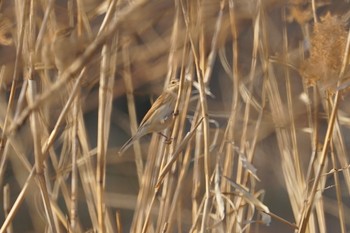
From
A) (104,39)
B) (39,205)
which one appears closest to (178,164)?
(39,205)

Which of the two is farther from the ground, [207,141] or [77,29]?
[77,29]

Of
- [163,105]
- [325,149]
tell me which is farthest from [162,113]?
[325,149]

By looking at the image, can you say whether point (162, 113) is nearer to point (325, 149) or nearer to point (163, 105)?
point (163, 105)

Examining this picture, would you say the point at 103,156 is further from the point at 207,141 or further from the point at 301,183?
the point at 301,183

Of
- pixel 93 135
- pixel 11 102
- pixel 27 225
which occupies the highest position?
pixel 11 102

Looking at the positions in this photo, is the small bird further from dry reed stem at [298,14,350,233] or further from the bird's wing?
dry reed stem at [298,14,350,233]

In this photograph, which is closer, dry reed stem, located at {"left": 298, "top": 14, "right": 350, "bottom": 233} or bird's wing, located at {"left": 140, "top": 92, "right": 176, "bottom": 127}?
dry reed stem, located at {"left": 298, "top": 14, "right": 350, "bottom": 233}

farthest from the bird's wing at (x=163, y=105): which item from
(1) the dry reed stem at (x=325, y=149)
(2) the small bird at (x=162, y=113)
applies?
(1) the dry reed stem at (x=325, y=149)

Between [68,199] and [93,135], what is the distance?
2623 mm

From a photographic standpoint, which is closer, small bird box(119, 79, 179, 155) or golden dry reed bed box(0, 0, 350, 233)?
golden dry reed bed box(0, 0, 350, 233)

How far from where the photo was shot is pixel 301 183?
54.9 inches

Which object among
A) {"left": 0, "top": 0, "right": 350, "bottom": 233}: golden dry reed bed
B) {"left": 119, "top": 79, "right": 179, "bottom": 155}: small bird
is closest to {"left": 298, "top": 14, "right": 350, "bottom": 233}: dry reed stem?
{"left": 0, "top": 0, "right": 350, "bottom": 233}: golden dry reed bed

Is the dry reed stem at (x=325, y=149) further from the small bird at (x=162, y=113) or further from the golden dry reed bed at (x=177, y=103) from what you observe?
the small bird at (x=162, y=113)

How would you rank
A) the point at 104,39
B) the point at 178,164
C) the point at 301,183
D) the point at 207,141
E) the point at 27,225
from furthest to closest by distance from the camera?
the point at 27,225
the point at 178,164
the point at 301,183
the point at 207,141
the point at 104,39
